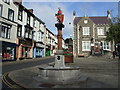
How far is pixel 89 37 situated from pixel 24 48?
18.0 m

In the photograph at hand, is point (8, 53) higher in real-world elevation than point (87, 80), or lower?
higher

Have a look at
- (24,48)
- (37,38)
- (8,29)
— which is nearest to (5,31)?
(8,29)

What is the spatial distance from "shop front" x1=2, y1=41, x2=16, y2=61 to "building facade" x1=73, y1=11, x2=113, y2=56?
17.4 meters

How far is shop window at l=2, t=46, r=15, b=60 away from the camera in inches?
855

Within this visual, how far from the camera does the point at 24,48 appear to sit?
1124 inches

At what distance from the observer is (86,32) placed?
118 feet

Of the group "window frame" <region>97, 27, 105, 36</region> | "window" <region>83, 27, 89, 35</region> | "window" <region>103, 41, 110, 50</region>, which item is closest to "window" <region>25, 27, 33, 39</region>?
"window" <region>83, 27, 89, 35</region>

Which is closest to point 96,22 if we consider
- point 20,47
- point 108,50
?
point 108,50

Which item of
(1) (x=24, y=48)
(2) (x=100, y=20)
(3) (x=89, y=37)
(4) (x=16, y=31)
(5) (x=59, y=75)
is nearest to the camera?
(5) (x=59, y=75)

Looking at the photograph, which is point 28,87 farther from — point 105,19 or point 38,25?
point 105,19

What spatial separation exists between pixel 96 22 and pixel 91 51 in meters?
9.33

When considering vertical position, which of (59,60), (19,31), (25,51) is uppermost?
(19,31)

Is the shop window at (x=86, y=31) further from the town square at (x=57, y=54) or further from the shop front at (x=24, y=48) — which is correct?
the shop front at (x=24, y=48)

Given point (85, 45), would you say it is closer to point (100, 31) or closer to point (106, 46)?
point (106, 46)
